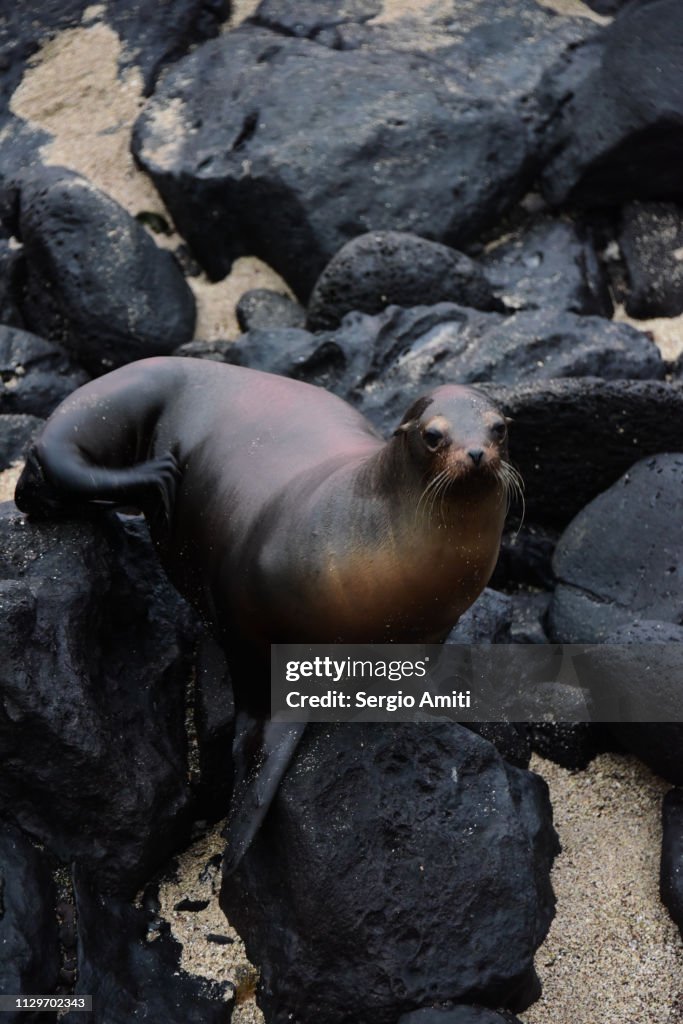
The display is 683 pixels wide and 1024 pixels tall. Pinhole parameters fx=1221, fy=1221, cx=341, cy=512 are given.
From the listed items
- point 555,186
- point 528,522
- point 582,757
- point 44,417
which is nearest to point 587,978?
point 582,757

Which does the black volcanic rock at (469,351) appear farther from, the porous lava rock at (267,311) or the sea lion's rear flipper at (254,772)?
the sea lion's rear flipper at (254,772)

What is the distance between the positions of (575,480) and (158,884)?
8.14ft

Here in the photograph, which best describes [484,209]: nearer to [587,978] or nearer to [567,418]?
[567,418]

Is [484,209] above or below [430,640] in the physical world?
below

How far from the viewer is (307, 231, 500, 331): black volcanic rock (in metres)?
6.21

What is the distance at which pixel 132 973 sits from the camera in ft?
12.0

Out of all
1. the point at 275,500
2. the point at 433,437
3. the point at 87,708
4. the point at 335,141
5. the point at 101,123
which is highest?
the point at 433,437

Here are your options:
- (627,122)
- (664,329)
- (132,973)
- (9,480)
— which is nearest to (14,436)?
(9,480)

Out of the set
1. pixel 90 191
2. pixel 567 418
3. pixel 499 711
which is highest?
pixel 90 191

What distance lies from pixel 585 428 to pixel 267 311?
Answer: 2.50 meters

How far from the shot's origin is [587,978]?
3895mm

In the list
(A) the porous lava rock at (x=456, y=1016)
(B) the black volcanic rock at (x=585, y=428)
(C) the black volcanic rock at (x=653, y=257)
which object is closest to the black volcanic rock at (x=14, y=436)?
(B) the black volcanic rock at (x=585, y=428)

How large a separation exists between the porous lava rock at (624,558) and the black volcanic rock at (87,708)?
170 centimetres

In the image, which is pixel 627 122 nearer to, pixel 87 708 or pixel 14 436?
Answer: pixel 14 436
